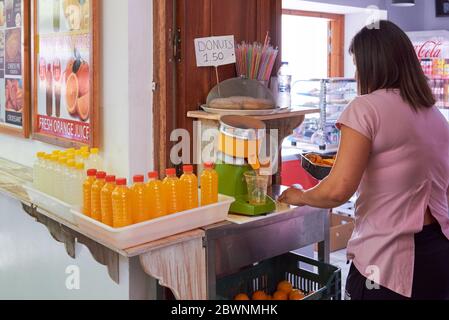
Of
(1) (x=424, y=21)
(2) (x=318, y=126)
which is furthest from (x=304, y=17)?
(1) (x=424, y=21)

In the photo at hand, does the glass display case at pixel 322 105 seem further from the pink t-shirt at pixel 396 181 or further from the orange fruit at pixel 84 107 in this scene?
the pink t-shirt at pixel 396 181

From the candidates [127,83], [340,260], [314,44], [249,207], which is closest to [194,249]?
[249,207]

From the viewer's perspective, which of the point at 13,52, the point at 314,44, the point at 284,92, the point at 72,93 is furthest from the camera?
the point at 314,44

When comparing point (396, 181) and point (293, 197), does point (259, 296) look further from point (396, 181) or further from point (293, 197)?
point (396, 181)

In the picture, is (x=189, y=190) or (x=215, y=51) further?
(x=215, y=51)

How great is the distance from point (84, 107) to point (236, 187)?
849mm

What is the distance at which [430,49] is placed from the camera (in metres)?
6.51

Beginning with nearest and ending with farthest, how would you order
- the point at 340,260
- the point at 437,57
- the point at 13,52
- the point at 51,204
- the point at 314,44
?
1. the point at 51,204
2. the point at 13,52
3. the point at 340,260
4. the point at 314,44
5. the point at 437,57

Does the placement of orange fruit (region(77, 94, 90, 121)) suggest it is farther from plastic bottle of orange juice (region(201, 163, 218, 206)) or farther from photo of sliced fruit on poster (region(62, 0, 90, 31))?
plastic bottle of orange juice (region(201, 163, 218, 206))

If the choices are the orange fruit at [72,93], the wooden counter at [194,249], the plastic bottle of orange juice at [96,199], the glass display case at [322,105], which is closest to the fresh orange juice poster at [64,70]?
the orange fruit at [72,93]

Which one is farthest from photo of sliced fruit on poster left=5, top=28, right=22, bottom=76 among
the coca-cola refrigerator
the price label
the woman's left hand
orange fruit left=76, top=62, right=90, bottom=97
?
the coca-cola refrigerator

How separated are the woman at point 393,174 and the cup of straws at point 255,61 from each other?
0.61 meters

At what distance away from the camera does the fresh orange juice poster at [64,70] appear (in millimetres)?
2412

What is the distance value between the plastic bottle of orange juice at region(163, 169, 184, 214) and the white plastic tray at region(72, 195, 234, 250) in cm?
4
